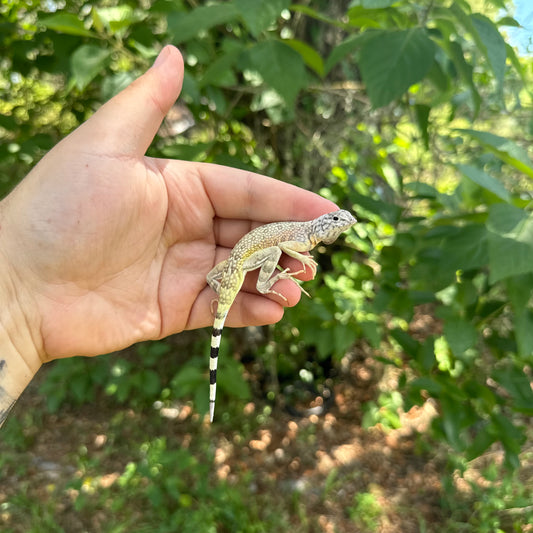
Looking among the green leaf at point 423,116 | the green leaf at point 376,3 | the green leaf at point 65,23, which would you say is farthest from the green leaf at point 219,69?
the green leaf at point 423,116

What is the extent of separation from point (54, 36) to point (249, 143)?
67.5 inches

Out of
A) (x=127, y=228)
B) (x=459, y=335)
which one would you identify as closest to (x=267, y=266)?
(x=127, y=228)

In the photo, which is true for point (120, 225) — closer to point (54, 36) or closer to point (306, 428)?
point (54, 36)

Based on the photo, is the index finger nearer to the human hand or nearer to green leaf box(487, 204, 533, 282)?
the human hand

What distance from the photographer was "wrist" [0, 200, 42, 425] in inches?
86.3

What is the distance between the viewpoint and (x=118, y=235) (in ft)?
7.64

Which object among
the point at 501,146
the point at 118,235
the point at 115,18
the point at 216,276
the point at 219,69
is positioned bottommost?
the point at 216,276

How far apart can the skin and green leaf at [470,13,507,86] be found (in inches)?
40.3

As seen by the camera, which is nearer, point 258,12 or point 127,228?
point 258,12

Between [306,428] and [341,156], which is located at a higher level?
[341,156]

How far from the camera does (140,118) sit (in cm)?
210

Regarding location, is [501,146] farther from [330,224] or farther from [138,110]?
[138,110]

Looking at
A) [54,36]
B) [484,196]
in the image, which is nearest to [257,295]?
[484,196]

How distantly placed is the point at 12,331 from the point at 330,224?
71.2 inches
